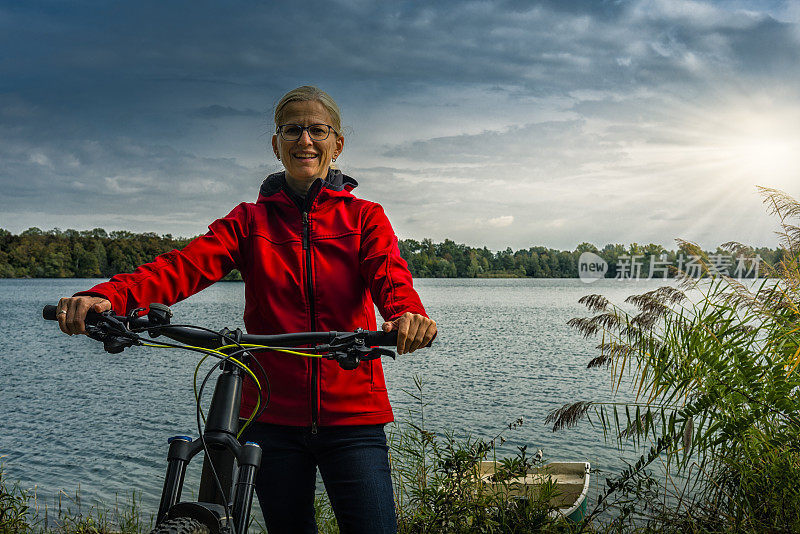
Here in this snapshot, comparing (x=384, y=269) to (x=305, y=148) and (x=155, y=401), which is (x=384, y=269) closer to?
(x=305, y=148)

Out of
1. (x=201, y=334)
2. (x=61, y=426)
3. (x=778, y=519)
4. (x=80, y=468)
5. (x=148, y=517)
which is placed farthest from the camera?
(x=61, y=426)

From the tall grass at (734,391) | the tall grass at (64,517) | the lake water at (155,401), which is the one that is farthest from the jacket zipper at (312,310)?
the lake water at (155,401)

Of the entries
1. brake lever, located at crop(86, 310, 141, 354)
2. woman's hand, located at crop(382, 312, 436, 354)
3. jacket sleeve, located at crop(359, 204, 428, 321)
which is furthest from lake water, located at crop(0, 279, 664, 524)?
woman's hand, located at crop(382, 312, 436, 354)

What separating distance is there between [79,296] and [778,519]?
488 centimetres

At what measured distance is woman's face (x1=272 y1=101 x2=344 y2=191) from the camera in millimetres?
2518

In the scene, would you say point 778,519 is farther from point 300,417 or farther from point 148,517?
point 148,517

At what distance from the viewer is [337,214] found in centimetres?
248

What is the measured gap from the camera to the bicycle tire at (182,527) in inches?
61.9

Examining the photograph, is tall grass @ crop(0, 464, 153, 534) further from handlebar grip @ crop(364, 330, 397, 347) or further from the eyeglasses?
handlebar grip @ crop(364, 330, 397, 347)

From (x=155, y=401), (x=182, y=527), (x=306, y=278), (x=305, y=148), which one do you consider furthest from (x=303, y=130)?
(x=155, y=401)

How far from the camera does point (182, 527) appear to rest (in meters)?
1.60

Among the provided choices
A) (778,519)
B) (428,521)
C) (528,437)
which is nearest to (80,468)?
(528,437)

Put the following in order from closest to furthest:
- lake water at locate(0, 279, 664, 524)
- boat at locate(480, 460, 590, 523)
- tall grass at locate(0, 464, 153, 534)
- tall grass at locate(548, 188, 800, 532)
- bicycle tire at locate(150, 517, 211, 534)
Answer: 1. bicycle tire at locate(150, 517, 211, 534)
2. tall grass at locate(548, 188, 800, 532)
3. tall grass at locate(0, 464, 153, 534)
4. boat at locate(480, 460, 590, 523)
5. lake water at locate(0, 279, 664, 524)

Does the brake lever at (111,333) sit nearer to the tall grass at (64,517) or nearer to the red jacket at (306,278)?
the red jacket at (306,278)
